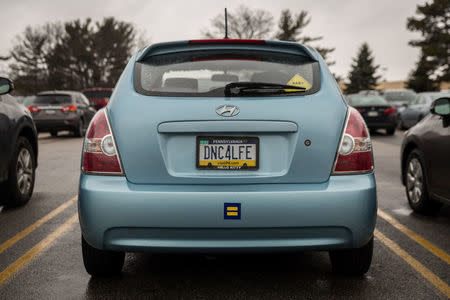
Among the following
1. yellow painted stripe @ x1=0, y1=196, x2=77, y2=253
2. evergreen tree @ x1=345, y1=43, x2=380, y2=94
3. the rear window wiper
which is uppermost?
the rear window wiper

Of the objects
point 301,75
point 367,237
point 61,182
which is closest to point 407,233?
point 367,237

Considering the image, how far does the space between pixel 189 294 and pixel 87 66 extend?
216 feet

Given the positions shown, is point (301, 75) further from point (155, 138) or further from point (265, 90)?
point (155, 138)

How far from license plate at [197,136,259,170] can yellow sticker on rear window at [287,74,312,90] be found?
529mm

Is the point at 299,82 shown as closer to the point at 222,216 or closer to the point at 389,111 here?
the point at 222,216

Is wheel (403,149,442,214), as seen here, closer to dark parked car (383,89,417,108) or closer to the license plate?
the license plate

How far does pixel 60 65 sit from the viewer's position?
66438 mm

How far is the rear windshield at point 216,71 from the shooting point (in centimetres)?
377

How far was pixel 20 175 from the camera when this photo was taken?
23.3 feet

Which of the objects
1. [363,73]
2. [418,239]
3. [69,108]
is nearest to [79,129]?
[69,108]

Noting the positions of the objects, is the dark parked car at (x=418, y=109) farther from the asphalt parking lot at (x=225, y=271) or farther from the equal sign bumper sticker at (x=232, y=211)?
the equal sign bumper sticker at (x=232, y=211)

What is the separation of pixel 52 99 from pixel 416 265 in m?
18.4

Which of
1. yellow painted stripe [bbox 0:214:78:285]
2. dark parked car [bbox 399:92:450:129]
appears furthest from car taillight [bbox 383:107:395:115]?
yellow painted stripe [bbox 0:214:78:285]

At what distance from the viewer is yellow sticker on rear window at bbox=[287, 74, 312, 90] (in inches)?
149
